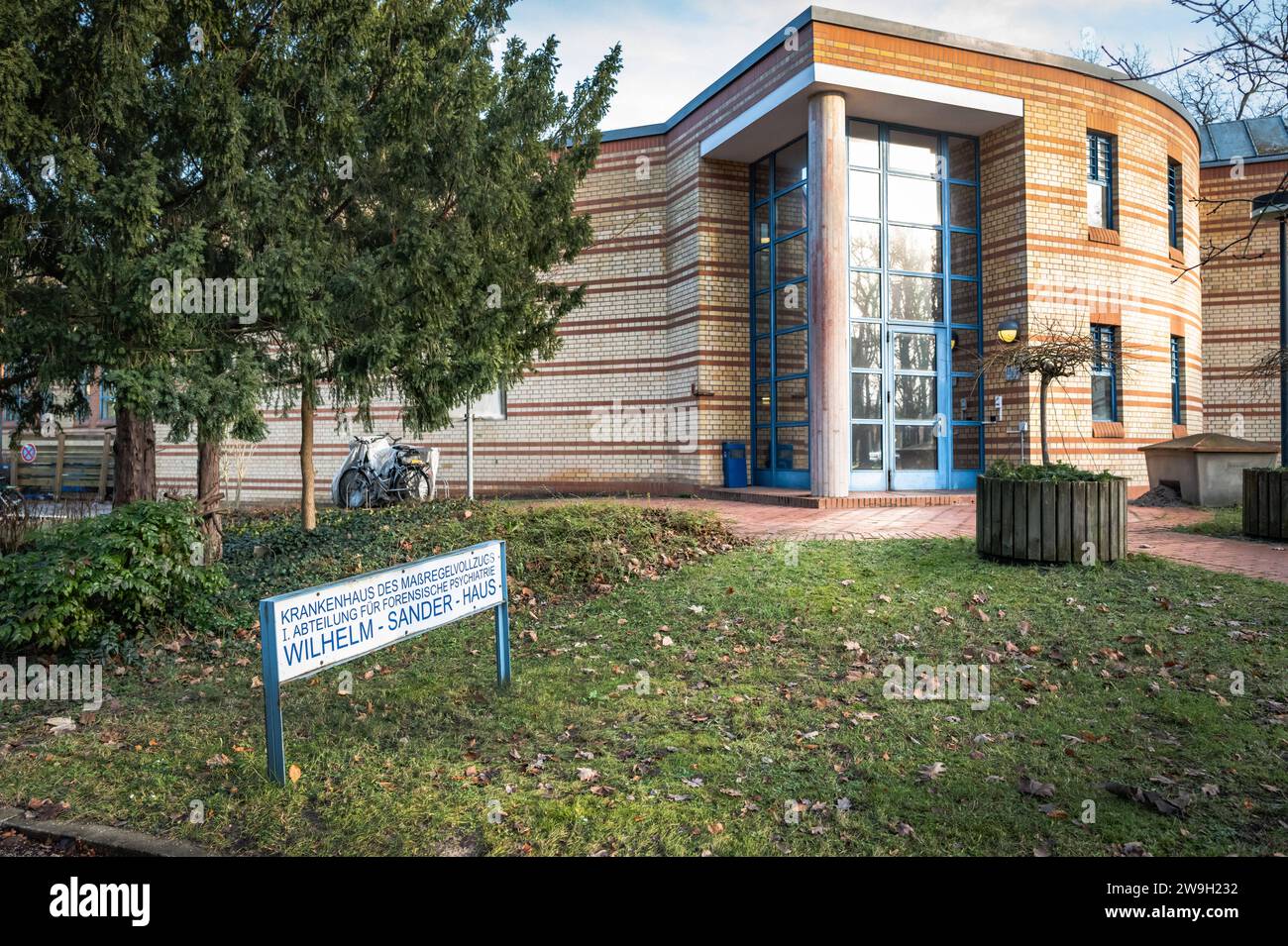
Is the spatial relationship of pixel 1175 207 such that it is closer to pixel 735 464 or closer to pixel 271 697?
pixel 735 464

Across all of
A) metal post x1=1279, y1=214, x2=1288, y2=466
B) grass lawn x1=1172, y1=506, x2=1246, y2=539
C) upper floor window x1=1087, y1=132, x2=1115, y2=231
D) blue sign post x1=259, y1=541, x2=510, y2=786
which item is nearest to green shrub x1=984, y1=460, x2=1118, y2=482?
grass lawn x1=1172, y1=506, x2=1246, y2=539

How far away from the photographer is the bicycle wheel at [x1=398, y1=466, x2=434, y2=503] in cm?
1570

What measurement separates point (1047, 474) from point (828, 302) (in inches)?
243

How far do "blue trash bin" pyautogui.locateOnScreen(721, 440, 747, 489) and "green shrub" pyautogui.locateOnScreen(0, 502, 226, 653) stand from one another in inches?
442

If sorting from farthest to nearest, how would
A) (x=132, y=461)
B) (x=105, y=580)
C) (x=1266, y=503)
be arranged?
(x=1266, y=503)
(x=132, y=461)
(x=105, y=580)

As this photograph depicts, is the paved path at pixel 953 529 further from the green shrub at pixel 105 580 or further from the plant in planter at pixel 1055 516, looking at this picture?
the green shrub at pixel 105 580

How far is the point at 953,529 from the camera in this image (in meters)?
10.2
